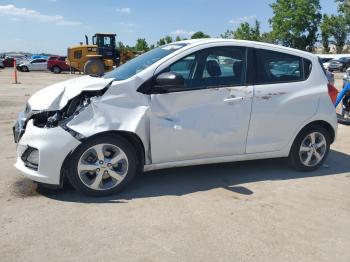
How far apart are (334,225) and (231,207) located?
1.02 meters

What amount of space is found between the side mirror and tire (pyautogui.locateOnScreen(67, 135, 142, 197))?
716mm

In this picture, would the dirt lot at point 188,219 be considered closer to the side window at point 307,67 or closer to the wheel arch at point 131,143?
the wheel arch at point 131,143

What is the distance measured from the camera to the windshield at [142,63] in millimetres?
4887

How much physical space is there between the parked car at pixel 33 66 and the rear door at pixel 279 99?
36204mm

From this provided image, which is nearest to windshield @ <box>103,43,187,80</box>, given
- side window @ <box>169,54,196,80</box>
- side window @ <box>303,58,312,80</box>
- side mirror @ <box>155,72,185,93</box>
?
side window @ <box>169,54,196,80</box>

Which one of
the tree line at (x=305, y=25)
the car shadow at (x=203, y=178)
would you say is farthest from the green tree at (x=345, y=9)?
the car shadow at (x=203, y=178)

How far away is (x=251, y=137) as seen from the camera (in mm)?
5262

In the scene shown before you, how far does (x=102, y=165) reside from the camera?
455 cm

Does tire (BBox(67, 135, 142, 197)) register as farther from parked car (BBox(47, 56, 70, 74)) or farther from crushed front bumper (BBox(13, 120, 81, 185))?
parked car (BBox(47, 56, 70, 74))

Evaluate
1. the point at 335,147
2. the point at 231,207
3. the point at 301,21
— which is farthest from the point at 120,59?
the point at 301,21

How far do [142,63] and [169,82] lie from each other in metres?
0.69

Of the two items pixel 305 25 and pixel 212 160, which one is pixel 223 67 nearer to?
pixel 212 160

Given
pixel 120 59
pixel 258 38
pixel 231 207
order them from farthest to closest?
pixel 258 38, pixel 120 59, pixel 231 207

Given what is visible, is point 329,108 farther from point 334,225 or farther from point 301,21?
point 301,21
